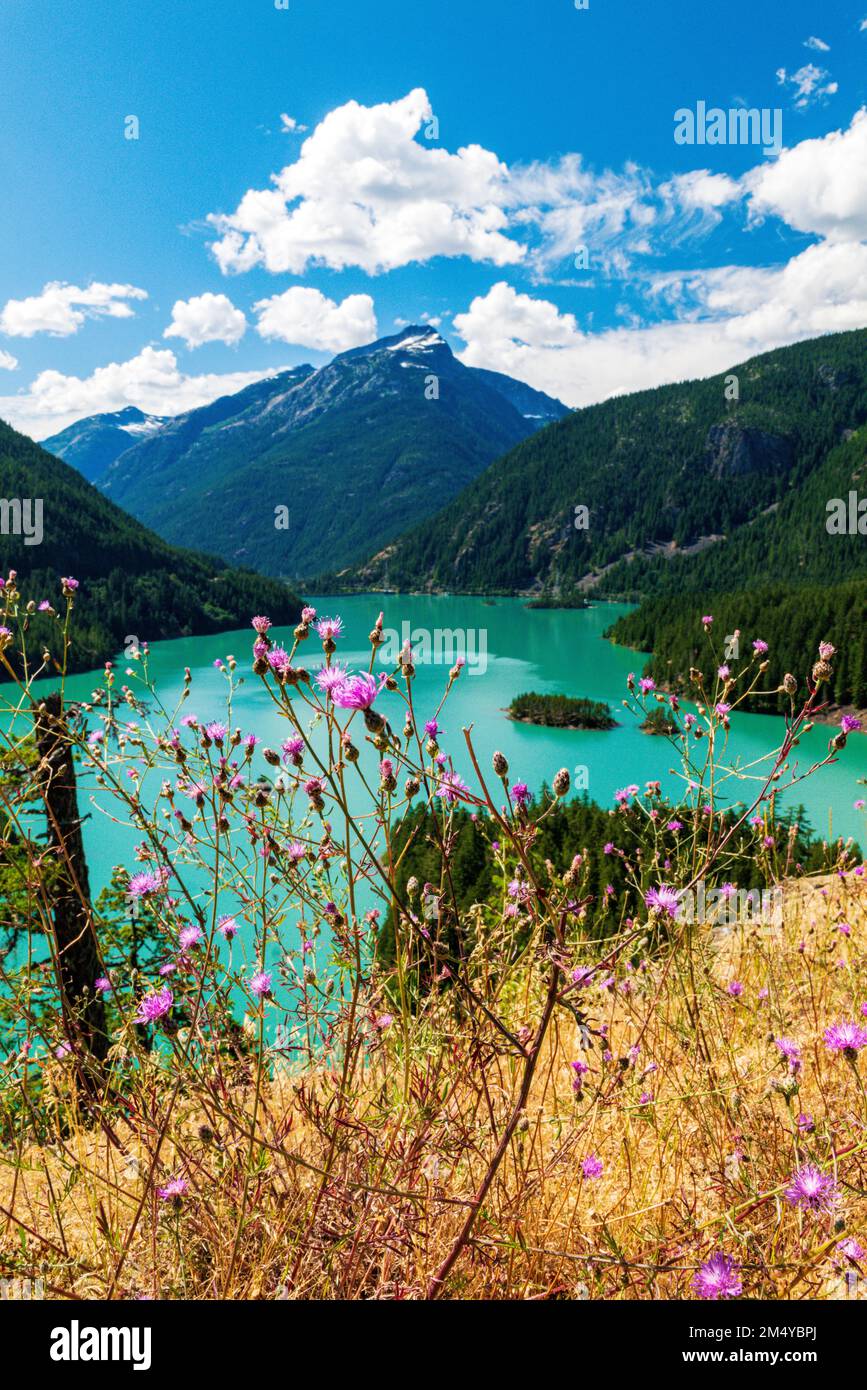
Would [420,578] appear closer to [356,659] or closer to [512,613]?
[512,613]

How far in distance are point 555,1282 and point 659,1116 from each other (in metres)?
0.88

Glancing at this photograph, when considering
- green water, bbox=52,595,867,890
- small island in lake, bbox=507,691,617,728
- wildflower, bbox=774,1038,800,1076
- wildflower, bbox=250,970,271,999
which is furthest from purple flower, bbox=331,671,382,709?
small island in lake, bbox=507,691,617,728

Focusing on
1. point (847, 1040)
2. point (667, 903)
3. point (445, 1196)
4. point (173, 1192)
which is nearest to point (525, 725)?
point (445, 1196)

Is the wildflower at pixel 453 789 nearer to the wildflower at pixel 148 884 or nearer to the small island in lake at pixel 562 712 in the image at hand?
the wildflower at pixel 148 884

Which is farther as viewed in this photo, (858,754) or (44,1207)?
(858,754)

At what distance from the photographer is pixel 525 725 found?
35188mm

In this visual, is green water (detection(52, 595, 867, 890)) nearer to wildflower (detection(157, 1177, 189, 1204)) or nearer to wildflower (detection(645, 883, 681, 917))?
wildflower (detection(645, 883, 681, 917))

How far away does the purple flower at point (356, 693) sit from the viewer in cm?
137

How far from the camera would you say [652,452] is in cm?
15362

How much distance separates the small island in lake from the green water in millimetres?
861

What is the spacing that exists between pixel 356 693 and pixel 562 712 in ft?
113

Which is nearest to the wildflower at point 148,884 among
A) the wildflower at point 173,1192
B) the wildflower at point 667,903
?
the wildflower at point 173,1192

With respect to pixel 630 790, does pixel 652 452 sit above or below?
above

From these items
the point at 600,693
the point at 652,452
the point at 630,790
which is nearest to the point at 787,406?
the point at 652,452
